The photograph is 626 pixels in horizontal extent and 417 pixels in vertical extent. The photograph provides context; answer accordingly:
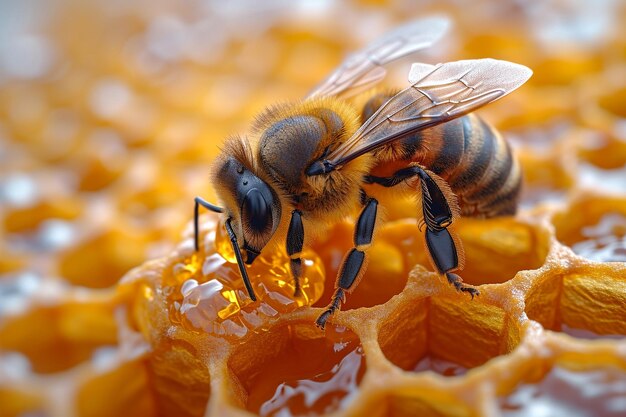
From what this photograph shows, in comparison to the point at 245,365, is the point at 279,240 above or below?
above

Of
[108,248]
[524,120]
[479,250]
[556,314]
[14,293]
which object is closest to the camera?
[556,314]

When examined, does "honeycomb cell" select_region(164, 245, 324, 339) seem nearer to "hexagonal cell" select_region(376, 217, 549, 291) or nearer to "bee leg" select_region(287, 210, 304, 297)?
"bee leg" select_region(287, 210, 304, 297)

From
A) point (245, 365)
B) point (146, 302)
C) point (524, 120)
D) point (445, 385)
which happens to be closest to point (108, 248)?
point (146, 302)

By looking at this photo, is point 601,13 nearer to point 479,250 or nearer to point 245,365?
point 479,250

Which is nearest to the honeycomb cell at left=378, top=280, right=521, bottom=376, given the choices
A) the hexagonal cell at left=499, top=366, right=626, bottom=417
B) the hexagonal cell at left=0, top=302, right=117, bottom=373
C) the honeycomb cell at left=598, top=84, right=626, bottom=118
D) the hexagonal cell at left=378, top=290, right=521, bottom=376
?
the hexagonal cell at left=378, top=290, right=521, bottom=376

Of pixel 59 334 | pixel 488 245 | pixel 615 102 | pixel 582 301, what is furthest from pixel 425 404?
pixel 615 102

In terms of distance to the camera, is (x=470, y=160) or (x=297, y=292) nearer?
(x=297, y=292)

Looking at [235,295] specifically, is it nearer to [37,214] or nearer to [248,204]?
[248,204]
